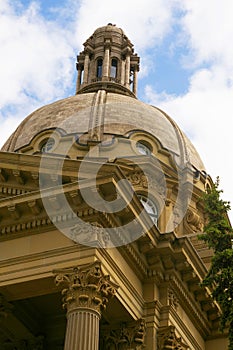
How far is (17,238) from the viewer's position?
2253cm

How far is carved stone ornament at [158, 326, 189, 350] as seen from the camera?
23266mm

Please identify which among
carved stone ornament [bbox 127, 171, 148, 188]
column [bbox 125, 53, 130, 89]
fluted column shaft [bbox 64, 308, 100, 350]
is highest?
column [bbox 125, 53, 130, 89]

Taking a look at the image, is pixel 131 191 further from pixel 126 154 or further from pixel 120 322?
pixel 126 154

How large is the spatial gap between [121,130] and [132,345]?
24.5 m

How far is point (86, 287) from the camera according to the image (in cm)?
2038

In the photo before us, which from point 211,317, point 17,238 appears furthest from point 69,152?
point 17,238

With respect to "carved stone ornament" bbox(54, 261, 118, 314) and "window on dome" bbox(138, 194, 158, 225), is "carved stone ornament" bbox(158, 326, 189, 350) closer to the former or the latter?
"carved stone ornament" bbox(54, 261, 118, 314)

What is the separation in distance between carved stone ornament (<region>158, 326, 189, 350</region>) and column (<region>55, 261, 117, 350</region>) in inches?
129

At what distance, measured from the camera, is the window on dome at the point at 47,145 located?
148ft

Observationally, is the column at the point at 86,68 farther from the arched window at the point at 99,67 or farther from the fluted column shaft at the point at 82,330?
the fluted column shaft at the point at 82,330

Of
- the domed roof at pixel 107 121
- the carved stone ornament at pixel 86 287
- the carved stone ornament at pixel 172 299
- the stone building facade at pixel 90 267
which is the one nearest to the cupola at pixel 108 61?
the domed roof at pixel 107 121

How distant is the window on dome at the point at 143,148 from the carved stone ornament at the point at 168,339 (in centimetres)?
2054

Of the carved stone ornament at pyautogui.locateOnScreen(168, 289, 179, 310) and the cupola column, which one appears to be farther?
the cupola column

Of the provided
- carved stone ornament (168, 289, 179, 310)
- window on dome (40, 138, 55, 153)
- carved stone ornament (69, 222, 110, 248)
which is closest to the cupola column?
window on dome (40, 138, 55, 153)
